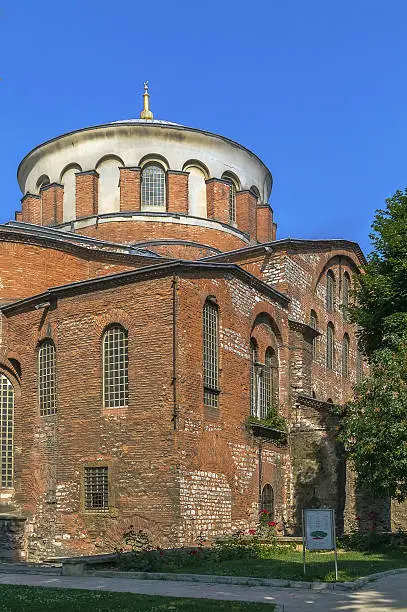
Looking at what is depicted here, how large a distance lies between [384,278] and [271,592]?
563 inches

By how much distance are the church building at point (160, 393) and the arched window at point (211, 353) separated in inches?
2.0

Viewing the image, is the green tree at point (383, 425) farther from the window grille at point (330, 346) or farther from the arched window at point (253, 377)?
the window grille at point (330, 346)

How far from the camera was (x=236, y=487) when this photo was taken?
22.9m

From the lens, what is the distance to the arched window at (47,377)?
23969 millimetres

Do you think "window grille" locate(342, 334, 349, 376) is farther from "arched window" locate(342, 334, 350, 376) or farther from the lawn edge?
the lawn edge

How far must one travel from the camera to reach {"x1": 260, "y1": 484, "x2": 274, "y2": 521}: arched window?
24609mm

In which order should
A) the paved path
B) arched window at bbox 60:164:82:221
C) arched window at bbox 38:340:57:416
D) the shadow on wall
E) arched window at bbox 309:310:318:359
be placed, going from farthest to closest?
arched window at bbox 60:164:82:221 < arched window at bbox 309:310:318:359 < the shadow on wall < arched window at bbox 38:340:57:416 < the paved path

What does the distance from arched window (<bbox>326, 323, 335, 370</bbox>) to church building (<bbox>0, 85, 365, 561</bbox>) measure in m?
0.08

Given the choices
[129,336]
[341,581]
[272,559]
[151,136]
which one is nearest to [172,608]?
[341,581]

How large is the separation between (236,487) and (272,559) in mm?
4403

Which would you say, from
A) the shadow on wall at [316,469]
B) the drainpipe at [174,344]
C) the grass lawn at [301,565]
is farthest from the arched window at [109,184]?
the grass lawn at [301,565]

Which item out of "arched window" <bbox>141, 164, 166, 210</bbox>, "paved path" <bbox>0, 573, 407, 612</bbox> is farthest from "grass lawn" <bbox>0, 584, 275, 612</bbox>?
"arched window" <bbox>141, 164, 166, 210</bbox>

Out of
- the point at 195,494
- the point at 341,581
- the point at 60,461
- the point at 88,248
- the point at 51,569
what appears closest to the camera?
the point at 341,581

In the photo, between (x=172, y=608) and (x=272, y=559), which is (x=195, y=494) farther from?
(x=172, y=608)
